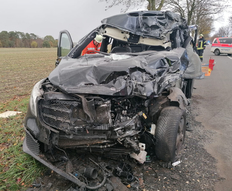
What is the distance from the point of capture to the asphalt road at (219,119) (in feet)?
8.45

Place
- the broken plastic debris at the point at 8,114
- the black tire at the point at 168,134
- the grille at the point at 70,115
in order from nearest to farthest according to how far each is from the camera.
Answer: the grille at the point at 70,115, the black tire at the point at 168,134, the broken plastic debris at the point at 8,114

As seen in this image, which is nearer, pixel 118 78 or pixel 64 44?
pixel 118 78

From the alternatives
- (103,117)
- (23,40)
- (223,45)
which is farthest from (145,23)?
(23,40)

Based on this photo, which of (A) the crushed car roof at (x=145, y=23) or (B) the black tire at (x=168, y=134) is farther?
(A) the crushed car roof at (x=145, y=23)

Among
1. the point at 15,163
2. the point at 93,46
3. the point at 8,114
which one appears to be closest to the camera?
the point at 15,163

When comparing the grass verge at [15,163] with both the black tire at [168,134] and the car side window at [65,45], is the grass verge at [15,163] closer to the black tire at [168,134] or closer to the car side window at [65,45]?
the black tire at [168,134]

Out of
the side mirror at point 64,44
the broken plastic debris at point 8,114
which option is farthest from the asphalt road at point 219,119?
the broken plastic debris at point 8,114

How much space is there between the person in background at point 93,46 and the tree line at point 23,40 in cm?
6008

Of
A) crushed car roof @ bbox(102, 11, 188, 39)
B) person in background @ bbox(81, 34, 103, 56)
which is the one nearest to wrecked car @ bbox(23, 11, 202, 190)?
crushed car roof @ bbox(102, 11, 188, 39)

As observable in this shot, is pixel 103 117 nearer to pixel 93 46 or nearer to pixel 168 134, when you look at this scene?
pixel 168 134

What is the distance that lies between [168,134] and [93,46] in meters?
2.70

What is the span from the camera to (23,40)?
215ft

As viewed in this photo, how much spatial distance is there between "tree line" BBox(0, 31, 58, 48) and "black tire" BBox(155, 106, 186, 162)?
62.5 m

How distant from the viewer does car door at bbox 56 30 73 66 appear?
4193 mm
